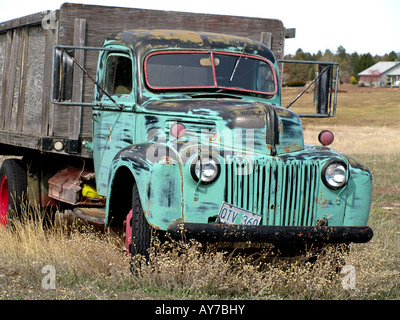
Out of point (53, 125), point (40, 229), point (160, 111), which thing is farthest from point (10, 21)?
point (160, 111)

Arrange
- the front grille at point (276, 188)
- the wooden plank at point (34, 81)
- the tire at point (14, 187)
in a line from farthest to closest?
1. the tire at point (14, 187)
2. the wooden plank at point (34, 81)
3. the front grille at point (276, 188)

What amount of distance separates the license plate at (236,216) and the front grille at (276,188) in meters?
0.04

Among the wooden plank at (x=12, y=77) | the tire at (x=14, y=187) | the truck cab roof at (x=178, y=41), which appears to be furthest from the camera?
the wooden plank at (x=12, y=77)

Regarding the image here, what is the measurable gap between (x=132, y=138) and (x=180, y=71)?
0.79 meters

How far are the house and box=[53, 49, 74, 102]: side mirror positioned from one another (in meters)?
106

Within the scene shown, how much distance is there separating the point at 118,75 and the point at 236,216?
2.32 meters

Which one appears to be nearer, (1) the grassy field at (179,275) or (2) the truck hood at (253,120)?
(1) the grassy field at (179,275)

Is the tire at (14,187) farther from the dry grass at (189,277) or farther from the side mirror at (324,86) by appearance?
the side mirror at (324,86)

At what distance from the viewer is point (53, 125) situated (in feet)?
24.3

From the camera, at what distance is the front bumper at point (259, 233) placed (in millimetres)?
4883

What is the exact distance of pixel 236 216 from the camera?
16.9ft

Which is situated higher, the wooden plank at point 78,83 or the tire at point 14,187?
the wooden plank at point 78,83

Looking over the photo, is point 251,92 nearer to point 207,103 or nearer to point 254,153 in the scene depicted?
point 207,103

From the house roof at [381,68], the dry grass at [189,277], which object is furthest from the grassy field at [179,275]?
the house roof at [381,68]
